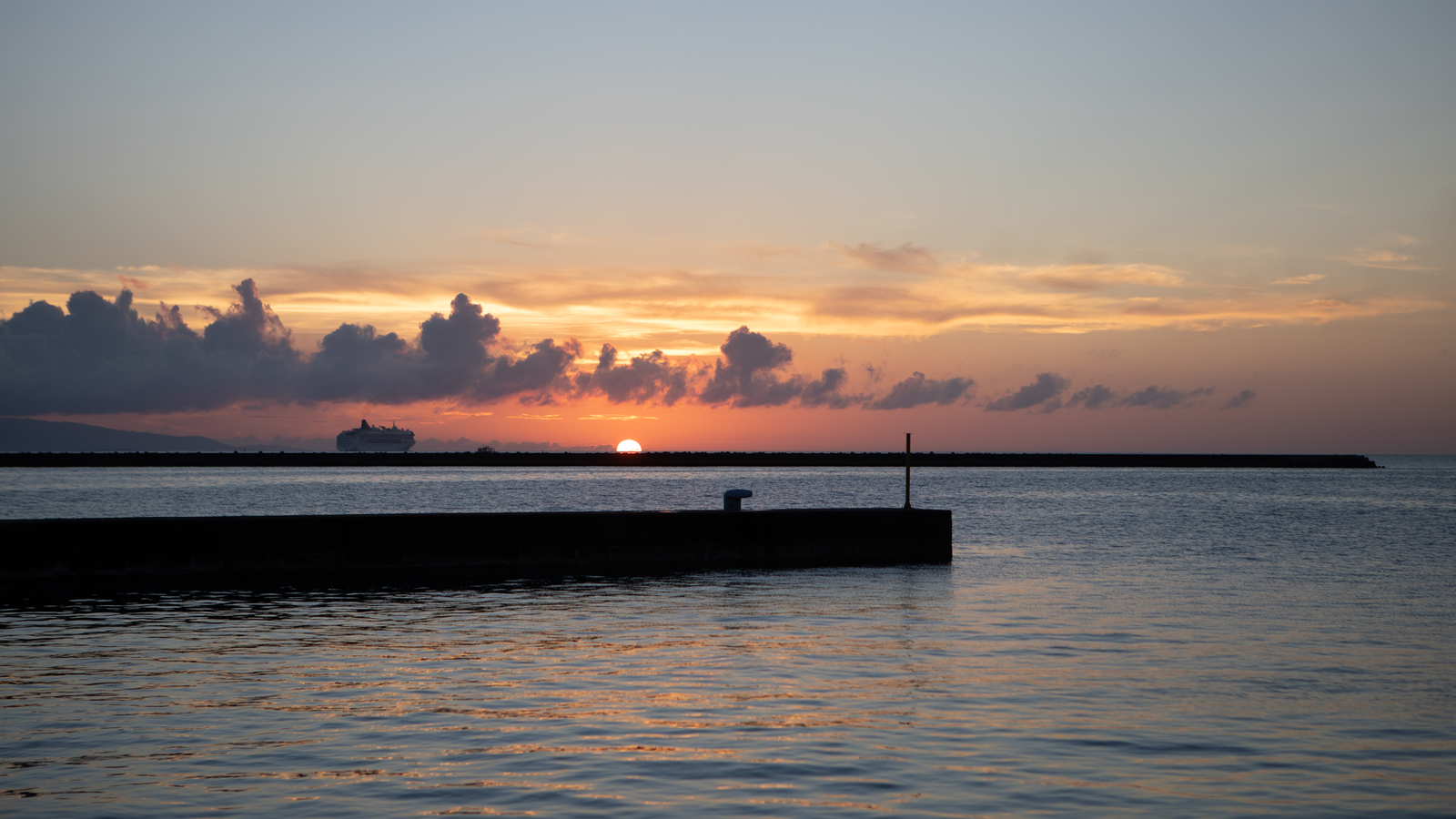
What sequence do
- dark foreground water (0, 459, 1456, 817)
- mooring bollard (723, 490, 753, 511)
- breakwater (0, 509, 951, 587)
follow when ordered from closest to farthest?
1. dark foreground water (0, 459, 1456, 817)
2. breakwater (0, 509, 951, 587)
3. mooring bollard (723, 490, 753, 511)

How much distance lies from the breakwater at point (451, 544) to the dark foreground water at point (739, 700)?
2.19m

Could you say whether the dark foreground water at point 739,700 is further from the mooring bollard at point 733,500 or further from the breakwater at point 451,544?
the mooring bollard at point 733,500

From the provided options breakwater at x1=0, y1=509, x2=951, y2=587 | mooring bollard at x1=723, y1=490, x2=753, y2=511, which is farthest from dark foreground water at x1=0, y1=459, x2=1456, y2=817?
mooring bollard at x1=723, y1=490, x2=753, y2=511

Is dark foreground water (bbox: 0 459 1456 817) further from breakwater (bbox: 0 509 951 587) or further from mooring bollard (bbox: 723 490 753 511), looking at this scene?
mooring bollard (bbox: 723 490 753 511)

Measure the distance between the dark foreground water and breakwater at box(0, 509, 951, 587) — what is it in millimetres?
2189

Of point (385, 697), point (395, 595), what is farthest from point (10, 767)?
point (395, 595)

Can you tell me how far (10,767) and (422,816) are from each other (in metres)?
3.87

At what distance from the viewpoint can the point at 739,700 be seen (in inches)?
458

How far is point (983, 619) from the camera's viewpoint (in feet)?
59.9

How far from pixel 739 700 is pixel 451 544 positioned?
1497 cm

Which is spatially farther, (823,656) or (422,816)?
(823,656)

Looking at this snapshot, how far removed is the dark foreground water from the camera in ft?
27.5

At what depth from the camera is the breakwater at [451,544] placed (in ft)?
72.4

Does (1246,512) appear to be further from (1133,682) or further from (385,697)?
(385,697)
